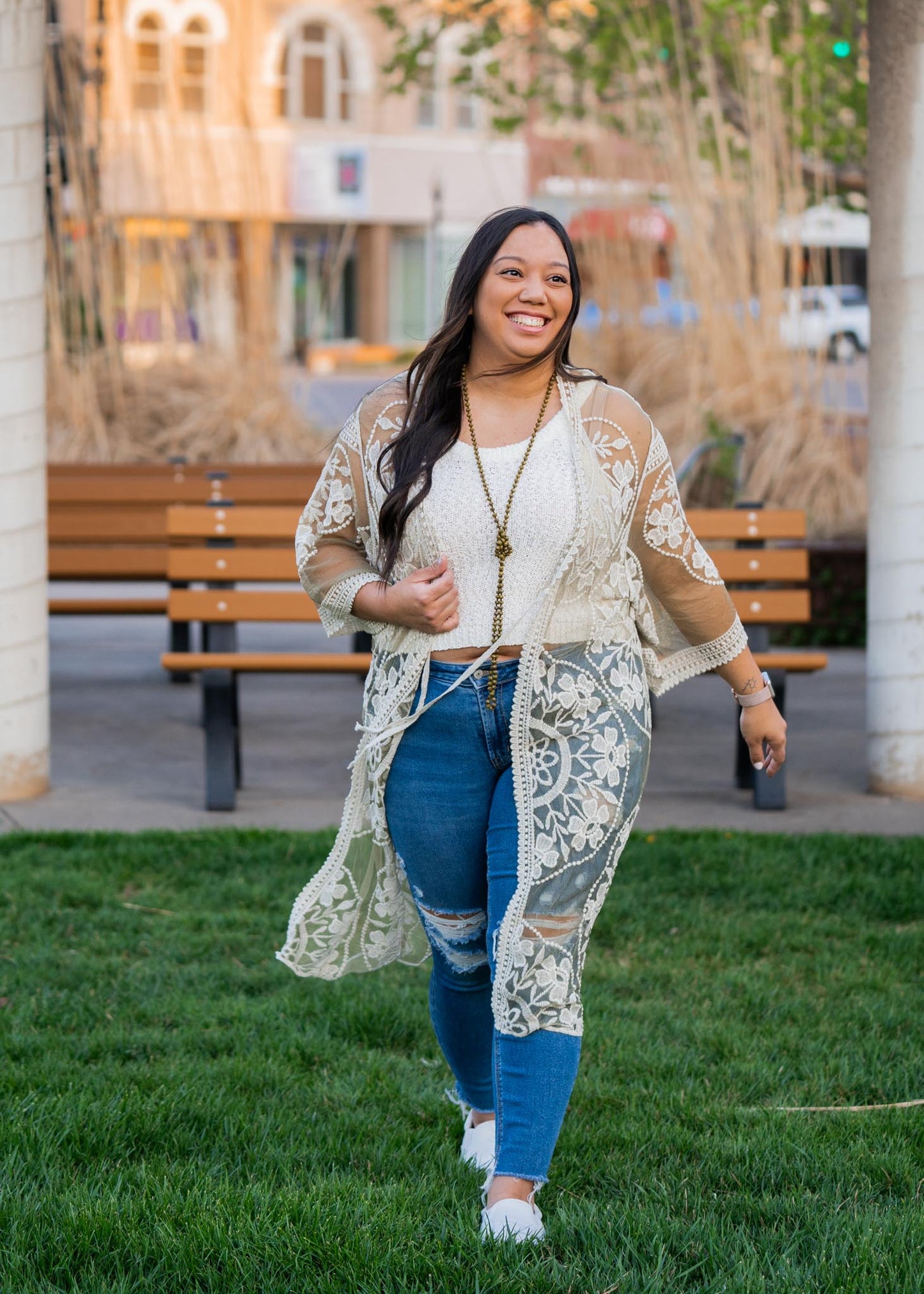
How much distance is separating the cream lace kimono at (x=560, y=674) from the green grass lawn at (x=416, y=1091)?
0.40m

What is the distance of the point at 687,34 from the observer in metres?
13.0

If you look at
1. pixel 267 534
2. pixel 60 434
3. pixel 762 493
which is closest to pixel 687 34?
pixel 762 493

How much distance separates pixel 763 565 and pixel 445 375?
3.47 m

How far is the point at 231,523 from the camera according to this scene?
20.7ft

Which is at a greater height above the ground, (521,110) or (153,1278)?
(521,110)

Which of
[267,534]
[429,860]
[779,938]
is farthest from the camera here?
[267,534]

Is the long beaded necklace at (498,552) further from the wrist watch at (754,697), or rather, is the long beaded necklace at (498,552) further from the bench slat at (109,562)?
the bench slat at (109,562)

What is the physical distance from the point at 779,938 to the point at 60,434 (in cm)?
883

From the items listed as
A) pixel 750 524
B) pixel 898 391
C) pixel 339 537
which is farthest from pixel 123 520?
pixel 339 537

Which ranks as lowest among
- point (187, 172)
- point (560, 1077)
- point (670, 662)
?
point (560, 1077)

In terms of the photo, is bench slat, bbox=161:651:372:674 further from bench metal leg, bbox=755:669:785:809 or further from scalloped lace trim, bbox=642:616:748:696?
scalloped lace trim, bbox=642:616:748:696

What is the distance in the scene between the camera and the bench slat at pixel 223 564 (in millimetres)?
6270

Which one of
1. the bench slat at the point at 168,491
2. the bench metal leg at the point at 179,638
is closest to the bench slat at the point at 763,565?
the bench slat at the point at 168,491

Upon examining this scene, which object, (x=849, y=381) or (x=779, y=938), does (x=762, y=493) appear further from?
(x=779, y=938)
